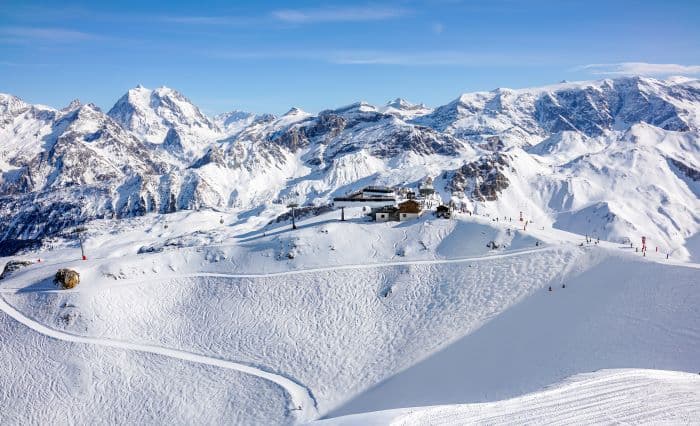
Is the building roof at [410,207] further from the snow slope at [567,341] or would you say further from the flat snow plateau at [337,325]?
the snow slope at [567,341]

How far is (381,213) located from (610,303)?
3784 cm

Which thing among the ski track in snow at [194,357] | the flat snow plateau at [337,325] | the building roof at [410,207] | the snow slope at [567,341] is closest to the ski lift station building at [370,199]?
the building roof at [410,207]

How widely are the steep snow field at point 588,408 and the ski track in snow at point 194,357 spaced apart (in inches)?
625

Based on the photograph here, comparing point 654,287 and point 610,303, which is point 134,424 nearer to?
point 610,303

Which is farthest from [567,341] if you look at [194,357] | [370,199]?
[370,199]

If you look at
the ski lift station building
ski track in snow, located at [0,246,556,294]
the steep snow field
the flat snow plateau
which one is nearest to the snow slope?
the flat snow plateau

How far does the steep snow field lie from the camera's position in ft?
95.3

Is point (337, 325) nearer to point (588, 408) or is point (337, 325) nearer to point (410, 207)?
point (410, 207)

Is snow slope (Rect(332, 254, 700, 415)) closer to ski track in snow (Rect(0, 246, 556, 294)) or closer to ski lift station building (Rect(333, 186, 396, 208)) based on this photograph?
ski track in snow (Rect(0, 246, 556, 294))

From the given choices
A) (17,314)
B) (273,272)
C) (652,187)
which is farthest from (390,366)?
(652,187)

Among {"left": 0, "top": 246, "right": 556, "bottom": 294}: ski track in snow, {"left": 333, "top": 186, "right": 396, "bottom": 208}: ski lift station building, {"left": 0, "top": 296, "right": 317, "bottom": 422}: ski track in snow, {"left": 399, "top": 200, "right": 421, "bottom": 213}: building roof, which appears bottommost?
{"left": 0, "top": 296, "right": 317, "bottom": 422}: ski track in snow

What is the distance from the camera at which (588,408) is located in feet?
100

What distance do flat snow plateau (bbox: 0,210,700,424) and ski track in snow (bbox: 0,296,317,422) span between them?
0.22m

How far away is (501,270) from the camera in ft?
204
